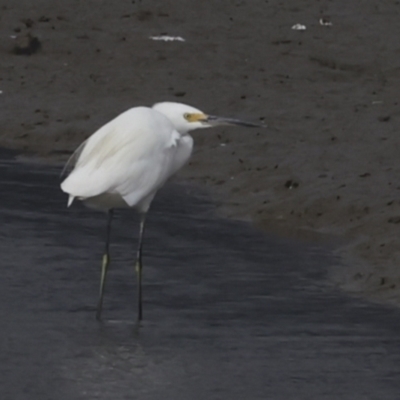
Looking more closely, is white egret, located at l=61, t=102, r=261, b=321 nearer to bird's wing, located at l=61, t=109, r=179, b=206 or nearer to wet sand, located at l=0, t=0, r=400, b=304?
bird's wing, located at l=61, t=109, r=179, b=206

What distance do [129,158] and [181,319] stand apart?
0.99 m

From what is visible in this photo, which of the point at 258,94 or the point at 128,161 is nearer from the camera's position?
the point at 128,161

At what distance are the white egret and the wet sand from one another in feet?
4.90

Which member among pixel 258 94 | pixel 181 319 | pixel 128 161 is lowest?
pixel 258 94

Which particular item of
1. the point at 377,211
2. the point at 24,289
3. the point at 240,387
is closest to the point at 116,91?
the point at 377,211

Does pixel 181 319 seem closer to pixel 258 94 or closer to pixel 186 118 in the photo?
pixel 186 118

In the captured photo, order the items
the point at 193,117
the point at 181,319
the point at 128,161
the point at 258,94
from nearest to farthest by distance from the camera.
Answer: the point at 181,319 → the point at 128,161 → the point at 193,117 → the point at 258,94

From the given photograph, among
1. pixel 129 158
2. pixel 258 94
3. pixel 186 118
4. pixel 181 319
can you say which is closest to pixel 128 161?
pixel 129 158

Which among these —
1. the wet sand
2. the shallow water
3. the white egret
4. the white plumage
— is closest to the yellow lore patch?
the white egret

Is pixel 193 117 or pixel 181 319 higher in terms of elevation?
pixel 193 117

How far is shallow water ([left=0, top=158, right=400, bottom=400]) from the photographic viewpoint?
26.9 ft

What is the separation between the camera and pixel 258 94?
17797 mm

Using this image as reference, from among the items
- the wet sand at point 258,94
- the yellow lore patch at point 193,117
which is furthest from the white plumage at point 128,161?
the wet sand at point 258,94

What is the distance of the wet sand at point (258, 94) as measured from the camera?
12.7 metres
